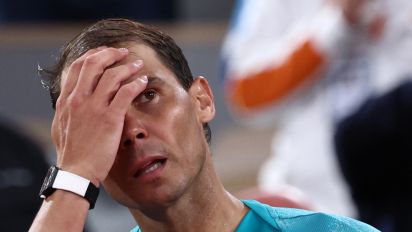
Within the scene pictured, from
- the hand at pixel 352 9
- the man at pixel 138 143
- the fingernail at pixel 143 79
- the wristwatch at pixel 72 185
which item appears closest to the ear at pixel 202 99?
the man at pixel 138 143

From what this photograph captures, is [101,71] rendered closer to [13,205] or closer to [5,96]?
[13,205]

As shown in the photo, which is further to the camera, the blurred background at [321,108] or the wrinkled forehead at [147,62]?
the blurred background at [321,108]

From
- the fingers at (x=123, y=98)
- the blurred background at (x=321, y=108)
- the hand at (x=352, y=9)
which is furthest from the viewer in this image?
the hand at (x=352, y=9)

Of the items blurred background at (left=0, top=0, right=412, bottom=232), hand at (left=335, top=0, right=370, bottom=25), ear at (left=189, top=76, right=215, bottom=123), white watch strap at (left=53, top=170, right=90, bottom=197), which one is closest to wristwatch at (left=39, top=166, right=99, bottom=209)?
white watch strap at (left=53, top=170, right=90, bottom=197)

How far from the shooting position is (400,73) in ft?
8.23

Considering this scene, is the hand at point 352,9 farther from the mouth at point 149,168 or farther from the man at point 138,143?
the mouth at point 149,168

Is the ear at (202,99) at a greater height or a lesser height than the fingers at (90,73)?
lesser

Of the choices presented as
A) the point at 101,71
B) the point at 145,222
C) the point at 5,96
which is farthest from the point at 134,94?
the point at 5,96

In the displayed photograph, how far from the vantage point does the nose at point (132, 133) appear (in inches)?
62.1

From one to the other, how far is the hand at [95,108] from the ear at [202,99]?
0.15 m

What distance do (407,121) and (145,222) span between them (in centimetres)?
66

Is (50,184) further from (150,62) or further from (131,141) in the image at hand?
(150,62)

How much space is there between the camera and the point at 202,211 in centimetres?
168

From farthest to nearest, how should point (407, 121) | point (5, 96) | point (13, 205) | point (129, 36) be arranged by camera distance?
point (5, 96) → point (13, 205) → point (407, 121) → point (129, 36)
